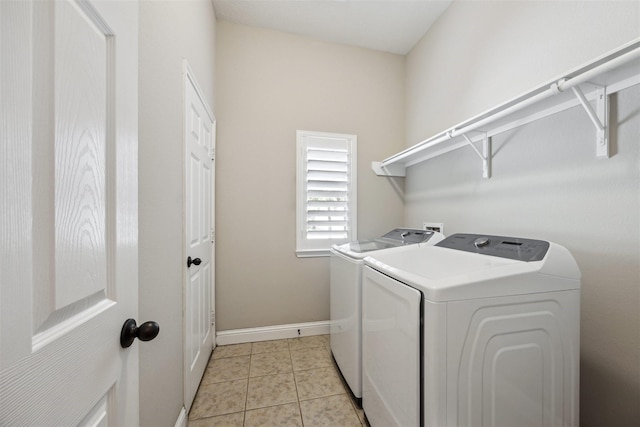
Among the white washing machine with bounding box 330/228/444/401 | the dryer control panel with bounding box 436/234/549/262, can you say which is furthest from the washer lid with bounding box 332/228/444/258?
the dryer control panel with bounding box 436/234/549/262

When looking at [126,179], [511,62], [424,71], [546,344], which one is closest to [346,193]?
[424,71]

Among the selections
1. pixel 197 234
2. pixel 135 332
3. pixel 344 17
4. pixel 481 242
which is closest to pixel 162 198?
pixel 197 234

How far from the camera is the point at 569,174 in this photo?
1.22 meters

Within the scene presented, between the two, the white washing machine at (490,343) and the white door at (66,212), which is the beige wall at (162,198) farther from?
the white washing machine at (490,343)

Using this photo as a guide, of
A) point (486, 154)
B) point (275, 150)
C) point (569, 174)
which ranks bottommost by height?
point (569, 174)

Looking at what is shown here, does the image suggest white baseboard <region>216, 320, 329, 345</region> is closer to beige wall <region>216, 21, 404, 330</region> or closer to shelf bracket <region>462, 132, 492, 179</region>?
beige wall <region>216, 21, 404, 330</region>

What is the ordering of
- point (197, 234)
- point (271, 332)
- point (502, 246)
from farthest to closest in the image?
point (271, 332), point (197, 234), point (502, 246)

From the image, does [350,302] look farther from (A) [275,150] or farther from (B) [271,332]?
(A) [275,150]

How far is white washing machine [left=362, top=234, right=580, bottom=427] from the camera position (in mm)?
851

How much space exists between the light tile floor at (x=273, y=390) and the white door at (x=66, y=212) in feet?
3.74

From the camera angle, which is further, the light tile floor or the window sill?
the window sill

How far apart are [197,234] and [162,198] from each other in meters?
0.61

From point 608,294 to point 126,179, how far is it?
1.89m

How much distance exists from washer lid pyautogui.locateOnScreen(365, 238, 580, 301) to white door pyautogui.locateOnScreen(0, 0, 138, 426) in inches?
36.8
